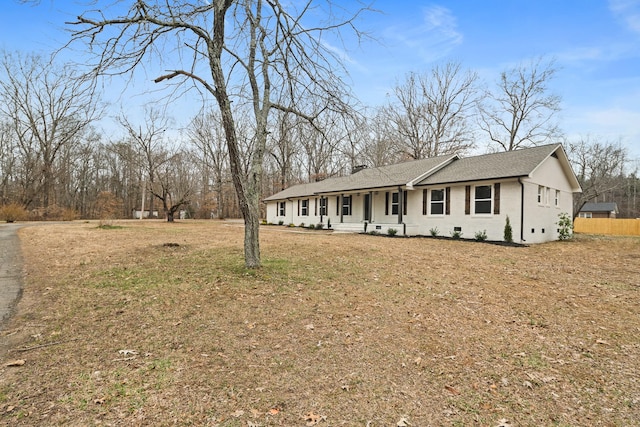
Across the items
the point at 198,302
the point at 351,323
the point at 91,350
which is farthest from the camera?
the point at 198,302

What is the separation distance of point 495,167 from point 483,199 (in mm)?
1835

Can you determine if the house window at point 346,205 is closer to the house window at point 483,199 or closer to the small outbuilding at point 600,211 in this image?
the house window at point 483,199

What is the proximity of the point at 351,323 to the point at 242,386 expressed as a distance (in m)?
2.01

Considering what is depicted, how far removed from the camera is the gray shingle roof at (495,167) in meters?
14.4

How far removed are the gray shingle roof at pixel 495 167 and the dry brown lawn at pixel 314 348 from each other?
7891mm

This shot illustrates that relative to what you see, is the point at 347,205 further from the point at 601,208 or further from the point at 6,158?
the point at 601,208

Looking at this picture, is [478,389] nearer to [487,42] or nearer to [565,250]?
[487,42]

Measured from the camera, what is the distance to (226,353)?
3752mm

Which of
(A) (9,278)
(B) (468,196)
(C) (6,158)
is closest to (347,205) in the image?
(B) (468,196)

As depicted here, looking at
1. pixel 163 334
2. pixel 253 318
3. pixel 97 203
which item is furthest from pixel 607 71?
pixel 97 203

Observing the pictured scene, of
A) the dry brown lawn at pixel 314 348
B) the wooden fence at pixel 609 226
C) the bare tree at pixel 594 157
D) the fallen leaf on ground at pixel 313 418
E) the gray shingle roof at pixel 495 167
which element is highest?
the bare tree at pixel 594 157

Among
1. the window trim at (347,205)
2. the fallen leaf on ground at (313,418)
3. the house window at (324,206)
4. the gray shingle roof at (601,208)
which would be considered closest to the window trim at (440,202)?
the window trim at (347,205)

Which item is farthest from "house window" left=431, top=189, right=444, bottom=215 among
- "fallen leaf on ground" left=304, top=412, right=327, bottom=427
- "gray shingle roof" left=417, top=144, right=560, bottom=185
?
"fallen leaf on ground" left=304, top=412, right=327, bottom=427

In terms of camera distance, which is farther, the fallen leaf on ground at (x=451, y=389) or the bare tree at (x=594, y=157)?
the bare tree at (x=594, y=157)
